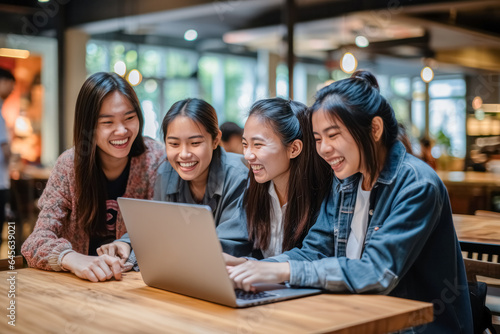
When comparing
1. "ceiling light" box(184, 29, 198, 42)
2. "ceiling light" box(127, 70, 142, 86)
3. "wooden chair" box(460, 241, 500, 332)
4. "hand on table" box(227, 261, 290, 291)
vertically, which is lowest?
"wooden chair" box(460, 241, 500, 332)

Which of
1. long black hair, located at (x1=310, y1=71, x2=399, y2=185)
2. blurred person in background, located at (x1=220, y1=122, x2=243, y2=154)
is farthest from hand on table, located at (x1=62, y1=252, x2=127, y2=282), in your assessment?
blurred person in background, located at (x1=220, y1=122, x2=243, y2=154)

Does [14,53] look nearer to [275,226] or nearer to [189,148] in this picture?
[189,148]

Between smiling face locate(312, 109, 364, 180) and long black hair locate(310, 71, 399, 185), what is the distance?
1 centimetres

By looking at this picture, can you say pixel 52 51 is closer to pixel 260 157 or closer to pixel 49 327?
pixel 260 157

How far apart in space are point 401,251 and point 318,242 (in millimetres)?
337

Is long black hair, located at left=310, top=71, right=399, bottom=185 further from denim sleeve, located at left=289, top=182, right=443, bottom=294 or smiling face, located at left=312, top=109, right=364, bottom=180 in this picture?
denim sleeve, located at left=289, top=182, right=443, bottom=294

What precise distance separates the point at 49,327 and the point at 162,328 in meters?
0.25

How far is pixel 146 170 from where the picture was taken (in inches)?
91.7

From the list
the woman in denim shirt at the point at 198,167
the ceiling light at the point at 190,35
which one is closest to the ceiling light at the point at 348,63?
the ceiling light at the point at 190,35

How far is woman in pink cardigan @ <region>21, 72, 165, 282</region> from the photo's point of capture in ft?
7.12

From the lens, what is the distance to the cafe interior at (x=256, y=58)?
22.7 ft

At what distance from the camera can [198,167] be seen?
2121 mm

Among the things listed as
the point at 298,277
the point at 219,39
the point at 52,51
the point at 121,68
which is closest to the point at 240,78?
the point at 219,39

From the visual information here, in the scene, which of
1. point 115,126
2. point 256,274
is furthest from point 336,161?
point 115,126
